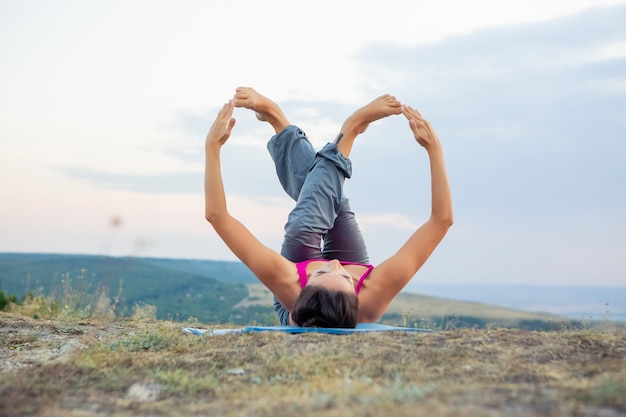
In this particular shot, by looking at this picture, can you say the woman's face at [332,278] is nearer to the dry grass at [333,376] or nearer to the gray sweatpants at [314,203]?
the dry grass at [333,376]

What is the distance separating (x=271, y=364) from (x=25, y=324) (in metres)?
3.39

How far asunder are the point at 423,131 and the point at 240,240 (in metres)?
1.65

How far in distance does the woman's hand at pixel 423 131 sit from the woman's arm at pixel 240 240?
1.40 meters

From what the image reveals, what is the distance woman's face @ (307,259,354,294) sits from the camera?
4.41 meters

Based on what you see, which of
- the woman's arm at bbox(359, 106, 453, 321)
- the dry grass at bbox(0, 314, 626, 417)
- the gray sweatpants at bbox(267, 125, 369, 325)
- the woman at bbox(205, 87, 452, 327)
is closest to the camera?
the dry grass at bbox(0, 314, 626, 417)

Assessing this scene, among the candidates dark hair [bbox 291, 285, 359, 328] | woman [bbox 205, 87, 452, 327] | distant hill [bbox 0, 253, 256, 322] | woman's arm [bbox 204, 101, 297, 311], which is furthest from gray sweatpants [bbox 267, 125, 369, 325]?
distant hill [bbox 0, 253, 256, 322]

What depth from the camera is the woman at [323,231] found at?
4.52 meters

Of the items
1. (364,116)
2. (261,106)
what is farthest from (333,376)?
(261,106)

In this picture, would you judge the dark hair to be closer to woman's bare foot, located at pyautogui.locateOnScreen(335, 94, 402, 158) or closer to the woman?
the woman

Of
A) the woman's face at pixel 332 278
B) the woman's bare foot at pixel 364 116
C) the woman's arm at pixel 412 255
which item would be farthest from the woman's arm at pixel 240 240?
the woman's bare foot at pixel 364 116

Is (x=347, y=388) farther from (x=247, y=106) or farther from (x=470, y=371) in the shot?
(x=247, y=106)

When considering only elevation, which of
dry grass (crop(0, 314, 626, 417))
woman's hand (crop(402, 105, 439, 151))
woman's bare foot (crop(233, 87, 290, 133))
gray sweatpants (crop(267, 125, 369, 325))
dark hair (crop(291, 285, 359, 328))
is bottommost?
dry grass (crop(0, 314, 626, 417))

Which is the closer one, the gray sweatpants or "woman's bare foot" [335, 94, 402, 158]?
the gray sweatpants

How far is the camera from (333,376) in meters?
3.34
